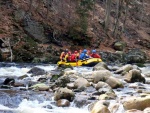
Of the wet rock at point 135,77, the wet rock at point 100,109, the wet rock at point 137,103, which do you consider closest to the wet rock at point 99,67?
the wet rock at point 135,77

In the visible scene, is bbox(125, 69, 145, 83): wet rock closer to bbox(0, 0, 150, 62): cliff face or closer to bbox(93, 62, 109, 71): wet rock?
bbox(93, 62, 109, 71): wet rock

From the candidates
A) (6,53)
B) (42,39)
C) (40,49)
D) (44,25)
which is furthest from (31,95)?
(44,25)

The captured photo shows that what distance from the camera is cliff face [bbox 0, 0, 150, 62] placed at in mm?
26078

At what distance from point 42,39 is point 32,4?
520 cm

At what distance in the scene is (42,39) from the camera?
28625 mm

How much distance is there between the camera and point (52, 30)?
3038cm

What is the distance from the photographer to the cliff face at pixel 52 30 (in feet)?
85.6

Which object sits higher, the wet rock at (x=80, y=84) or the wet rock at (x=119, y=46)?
the wet rock at (x=119, y=46)

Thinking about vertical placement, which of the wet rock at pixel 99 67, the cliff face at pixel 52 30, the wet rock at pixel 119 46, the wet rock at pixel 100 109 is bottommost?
the wet rock at pixel 100 109

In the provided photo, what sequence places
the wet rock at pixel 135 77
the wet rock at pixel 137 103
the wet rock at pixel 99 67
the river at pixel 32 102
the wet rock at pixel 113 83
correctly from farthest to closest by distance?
the wet rock at pixel 99 67 → the wet rock at pixel 135 77 → the wet rock at pixel 113 83 → the river at pixel 32 102 → the wet rock at pixel 137 103

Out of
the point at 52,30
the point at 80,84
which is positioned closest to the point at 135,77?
the point at 80,84

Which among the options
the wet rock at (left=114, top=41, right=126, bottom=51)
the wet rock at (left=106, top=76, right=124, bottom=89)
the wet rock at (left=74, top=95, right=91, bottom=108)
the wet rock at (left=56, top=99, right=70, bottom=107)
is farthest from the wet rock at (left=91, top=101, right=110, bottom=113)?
the wet rock at (left=114, top=41, right=126, bottom=51)

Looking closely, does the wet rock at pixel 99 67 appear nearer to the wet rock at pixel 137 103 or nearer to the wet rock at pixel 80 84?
the wet rock at pixel 80 84

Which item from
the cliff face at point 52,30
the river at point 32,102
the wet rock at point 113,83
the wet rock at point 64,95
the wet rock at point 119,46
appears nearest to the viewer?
the river at point 32,102
